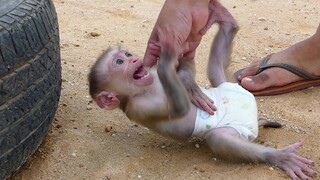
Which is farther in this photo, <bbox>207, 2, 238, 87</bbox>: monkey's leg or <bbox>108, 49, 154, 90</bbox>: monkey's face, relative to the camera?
<bbox>207, 2, 238, 87</bbox>: monkey's leg

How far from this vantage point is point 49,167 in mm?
2609

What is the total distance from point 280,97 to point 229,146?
843mm

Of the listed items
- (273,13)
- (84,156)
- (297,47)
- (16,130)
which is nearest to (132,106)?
(84,156)

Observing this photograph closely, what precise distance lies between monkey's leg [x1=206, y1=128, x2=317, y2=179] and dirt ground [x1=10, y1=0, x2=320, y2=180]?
0.11 feet

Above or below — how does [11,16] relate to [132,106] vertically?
above

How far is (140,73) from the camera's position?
2725 mm

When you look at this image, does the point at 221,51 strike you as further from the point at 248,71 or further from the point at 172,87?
the point at 172,87

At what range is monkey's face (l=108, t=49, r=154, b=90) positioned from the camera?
8.82 ft

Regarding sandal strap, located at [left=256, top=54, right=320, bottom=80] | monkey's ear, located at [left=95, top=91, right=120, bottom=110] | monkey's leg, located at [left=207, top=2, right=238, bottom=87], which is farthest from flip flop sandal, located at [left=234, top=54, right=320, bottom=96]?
monkey's ear, located at [left=95, top=91, right=120, bottom=110]

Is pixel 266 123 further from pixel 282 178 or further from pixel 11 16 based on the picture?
pixel 11 16

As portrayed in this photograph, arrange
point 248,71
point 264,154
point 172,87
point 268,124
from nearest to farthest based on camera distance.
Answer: point 172,87
point 264,154
point 268,124
point 248,71

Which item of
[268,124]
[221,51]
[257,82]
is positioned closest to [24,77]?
[221,51]

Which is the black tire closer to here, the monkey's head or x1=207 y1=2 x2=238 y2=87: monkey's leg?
the monkey's head

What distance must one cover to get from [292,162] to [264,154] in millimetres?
111
